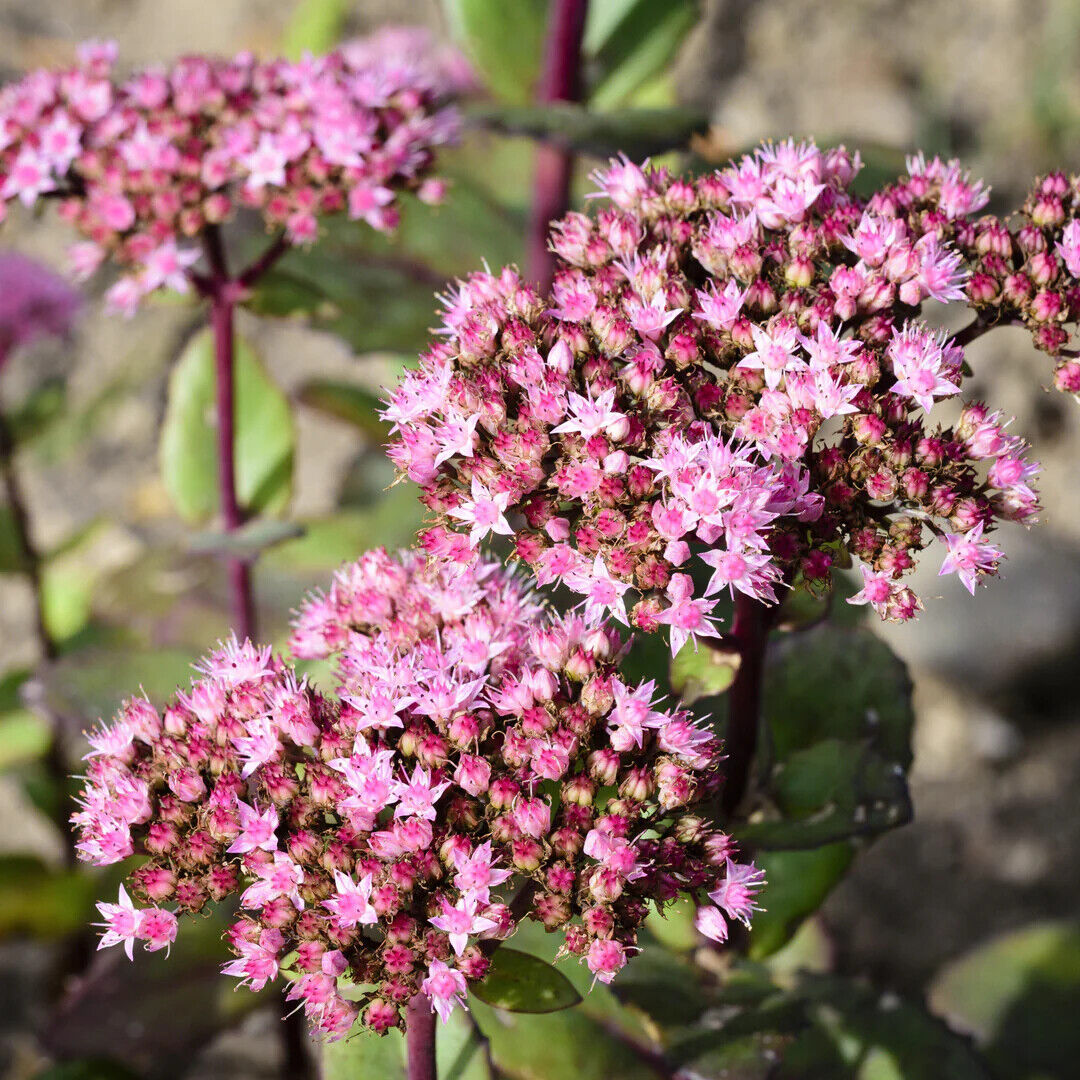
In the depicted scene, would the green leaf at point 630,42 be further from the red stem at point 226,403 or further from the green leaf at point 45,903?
the green leaf at point 45,903

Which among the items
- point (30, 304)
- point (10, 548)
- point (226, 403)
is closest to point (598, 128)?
point (226, 403)

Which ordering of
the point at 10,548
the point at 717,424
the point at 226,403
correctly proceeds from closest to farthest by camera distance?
the point at 717,424 → the point at 226,403 → the point at 10,548

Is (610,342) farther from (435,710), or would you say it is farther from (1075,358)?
(1075,358)

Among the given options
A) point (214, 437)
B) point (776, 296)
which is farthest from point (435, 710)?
point (214, 437)

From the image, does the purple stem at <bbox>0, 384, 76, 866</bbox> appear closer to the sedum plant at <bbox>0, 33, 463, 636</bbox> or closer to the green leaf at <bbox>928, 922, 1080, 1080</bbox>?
the sedum plant at <bbox>0, 33, 463, 636</bbox>

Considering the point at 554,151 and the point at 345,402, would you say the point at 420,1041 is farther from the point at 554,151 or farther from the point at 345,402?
the point at 554,151

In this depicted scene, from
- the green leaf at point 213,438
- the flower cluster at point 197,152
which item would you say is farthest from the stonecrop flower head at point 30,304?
the flower cluster at point 197,152

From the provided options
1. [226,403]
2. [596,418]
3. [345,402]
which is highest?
[345,402]
